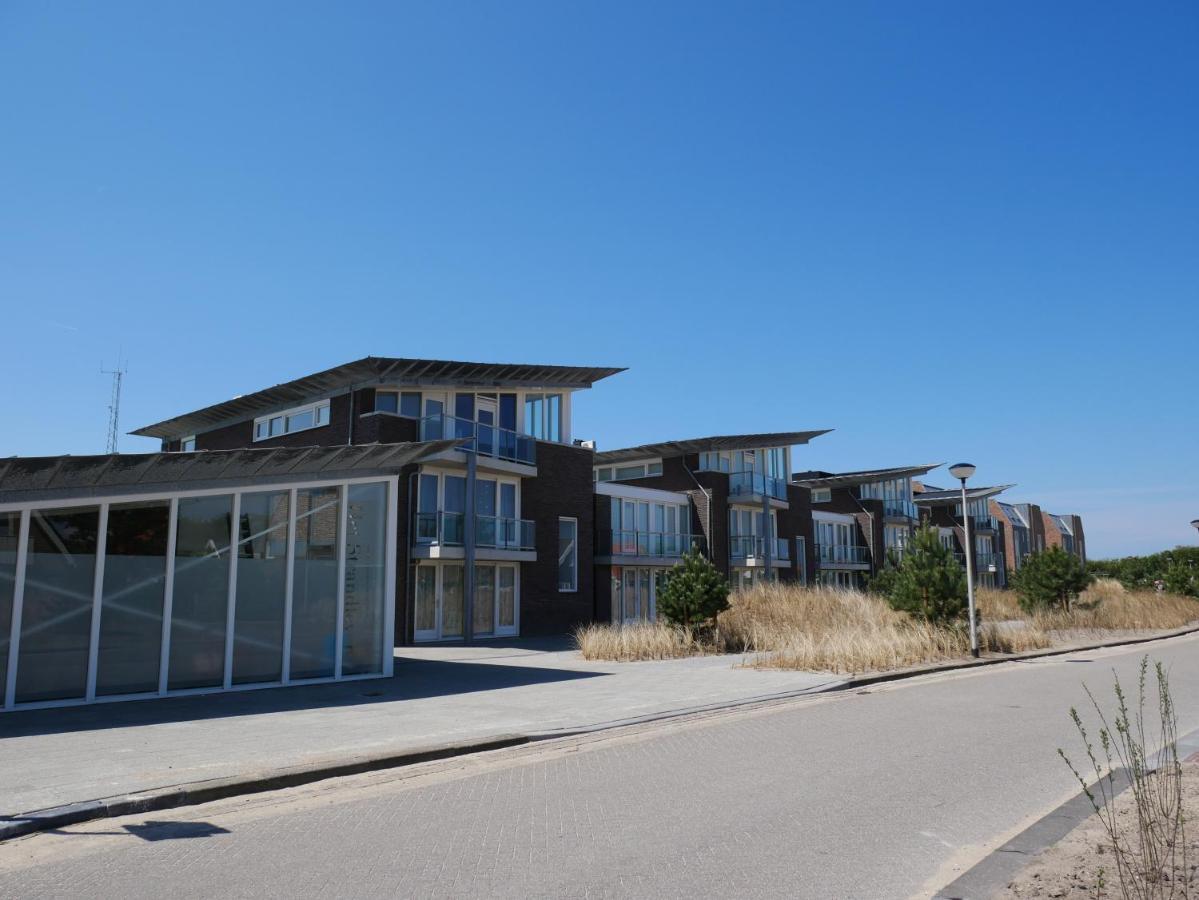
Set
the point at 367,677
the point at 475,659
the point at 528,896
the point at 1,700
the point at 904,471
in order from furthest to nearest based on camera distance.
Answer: the point at 904,471 → the point at 475,659 → the point at 367,677 → the point at 1,700 → the point at 528,896

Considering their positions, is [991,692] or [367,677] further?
[367,677]

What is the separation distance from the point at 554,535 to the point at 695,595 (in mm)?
8758

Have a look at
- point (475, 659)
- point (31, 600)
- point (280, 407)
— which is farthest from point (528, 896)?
point (280, 407)

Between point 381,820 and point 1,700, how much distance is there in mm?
7384

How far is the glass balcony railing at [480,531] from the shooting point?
943 inches

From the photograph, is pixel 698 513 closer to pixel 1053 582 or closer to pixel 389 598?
pixel 1053 582

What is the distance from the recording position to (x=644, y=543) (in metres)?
33.8

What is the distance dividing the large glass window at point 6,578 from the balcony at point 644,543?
72.7 ft

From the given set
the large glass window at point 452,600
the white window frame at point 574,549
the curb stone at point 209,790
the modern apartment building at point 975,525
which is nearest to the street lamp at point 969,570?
the curb stone at point 209,790

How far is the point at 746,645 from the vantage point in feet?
67.7

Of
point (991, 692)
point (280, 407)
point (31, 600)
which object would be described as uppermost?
point (280, 407)

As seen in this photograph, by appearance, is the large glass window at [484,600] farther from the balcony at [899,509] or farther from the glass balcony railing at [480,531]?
the balcony at [899,509]

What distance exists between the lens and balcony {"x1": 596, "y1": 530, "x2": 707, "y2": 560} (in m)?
32.0

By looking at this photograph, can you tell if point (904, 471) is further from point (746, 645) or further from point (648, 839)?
point (648, 839)
